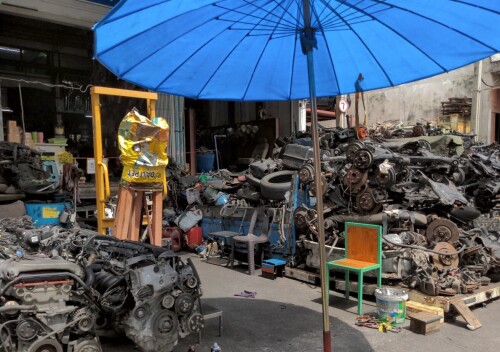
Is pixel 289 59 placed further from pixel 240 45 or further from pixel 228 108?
pixel 228 108

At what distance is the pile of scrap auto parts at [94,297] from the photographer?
10.3ft

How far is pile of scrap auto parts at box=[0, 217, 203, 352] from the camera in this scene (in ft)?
10.3

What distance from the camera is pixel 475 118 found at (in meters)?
16.9

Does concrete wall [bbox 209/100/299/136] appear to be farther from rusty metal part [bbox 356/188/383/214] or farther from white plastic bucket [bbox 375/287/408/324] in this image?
white plastic bucket [bbox 375/287/408/324]

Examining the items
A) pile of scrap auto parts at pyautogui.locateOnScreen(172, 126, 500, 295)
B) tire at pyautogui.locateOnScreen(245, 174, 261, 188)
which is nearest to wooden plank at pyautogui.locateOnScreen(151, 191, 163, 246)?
pile of scrap auto parts at pyautogui.locateOnScreen(172, 126, 500, 295)

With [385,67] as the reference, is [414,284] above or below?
below

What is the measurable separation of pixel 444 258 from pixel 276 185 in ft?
10.2

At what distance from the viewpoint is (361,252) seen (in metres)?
5.40

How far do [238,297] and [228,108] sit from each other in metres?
10.5

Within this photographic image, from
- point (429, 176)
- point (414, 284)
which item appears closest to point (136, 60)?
point (414, 284)

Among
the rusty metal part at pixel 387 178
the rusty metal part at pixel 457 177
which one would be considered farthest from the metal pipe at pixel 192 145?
the rusty metal part at pixel 387 178

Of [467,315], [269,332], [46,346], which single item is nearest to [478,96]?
[467,315]

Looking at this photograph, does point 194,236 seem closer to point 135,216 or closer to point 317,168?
point 135,216

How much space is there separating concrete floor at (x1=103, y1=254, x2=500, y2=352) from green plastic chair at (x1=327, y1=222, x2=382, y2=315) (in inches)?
20.7
